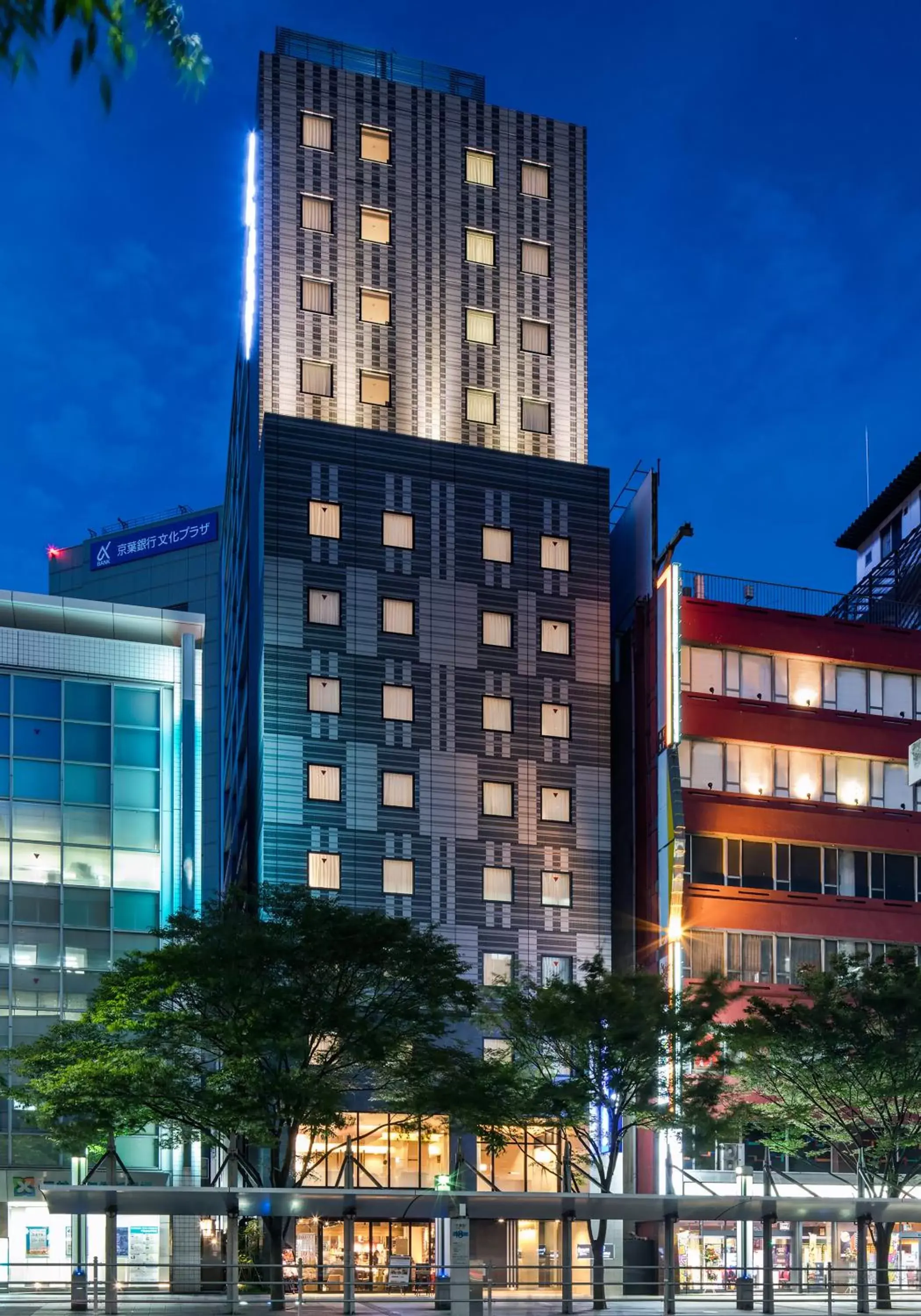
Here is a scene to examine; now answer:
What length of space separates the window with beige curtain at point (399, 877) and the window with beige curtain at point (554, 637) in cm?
1249

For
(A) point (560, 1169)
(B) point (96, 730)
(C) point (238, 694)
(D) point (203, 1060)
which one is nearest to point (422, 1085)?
(D) point (203, 1060)

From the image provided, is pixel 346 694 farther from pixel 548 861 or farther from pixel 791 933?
pixel 791 933

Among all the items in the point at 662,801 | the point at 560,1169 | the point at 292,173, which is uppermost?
the point at 292,173

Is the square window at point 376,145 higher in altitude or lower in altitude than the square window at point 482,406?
higher

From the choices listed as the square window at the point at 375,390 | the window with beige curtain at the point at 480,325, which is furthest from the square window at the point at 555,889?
the window with beige curtain at the point at 480,325

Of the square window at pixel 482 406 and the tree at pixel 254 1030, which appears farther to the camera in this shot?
the square window at pixel 482 406

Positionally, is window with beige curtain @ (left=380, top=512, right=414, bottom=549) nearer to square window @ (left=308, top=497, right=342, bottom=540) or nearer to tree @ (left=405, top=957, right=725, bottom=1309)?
square window @ (left=308, top=497, right=342, bottom=540)

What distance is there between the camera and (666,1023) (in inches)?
2304

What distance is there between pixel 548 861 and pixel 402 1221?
17.4m

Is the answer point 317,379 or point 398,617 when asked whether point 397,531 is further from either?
point 317,379

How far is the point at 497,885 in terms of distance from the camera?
3029 inches

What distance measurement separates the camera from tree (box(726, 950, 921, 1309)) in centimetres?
5697

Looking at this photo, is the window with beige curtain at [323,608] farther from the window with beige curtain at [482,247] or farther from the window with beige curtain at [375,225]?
the window with beige curtain at [482,247]

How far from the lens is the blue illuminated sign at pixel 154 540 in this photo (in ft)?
488
